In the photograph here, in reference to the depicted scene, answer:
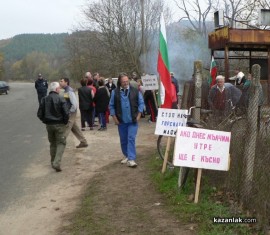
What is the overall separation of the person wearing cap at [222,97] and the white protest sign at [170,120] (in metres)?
0.60

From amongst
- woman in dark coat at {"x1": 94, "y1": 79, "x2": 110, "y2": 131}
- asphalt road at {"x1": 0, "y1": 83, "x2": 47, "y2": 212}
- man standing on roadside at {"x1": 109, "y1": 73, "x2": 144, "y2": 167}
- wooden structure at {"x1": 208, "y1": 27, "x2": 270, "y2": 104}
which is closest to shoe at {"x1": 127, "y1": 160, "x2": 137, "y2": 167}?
man standing on roadside at {"x1": 109, "y1": 73, "x2": 144, "y2": 167}

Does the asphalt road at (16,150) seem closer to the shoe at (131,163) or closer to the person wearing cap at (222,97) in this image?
the shoe at (131,163)

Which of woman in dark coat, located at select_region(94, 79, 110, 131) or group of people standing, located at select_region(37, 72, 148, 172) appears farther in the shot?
woman in dark coat, located at select_region(94, 79, 110, 131)

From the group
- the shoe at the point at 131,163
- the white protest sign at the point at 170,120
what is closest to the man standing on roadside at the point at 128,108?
the shoe at the point at 131,163

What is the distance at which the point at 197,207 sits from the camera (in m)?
4.96

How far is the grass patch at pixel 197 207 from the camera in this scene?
14.2 feet

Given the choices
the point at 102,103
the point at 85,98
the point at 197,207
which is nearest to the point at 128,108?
the point at 197,207

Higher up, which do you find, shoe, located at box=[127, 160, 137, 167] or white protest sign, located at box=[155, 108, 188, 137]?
white protest sign, located at box=[155, 108, 188, 137]

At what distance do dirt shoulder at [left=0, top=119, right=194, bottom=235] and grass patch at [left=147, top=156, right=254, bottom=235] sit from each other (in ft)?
0.47

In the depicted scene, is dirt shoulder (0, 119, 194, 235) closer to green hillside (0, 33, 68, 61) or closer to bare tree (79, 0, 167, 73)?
bare tree (79, 0, 167, 73)

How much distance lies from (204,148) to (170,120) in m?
1.76

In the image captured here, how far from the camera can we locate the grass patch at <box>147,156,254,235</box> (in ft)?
14.2

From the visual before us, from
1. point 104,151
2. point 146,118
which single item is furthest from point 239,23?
point 104,151

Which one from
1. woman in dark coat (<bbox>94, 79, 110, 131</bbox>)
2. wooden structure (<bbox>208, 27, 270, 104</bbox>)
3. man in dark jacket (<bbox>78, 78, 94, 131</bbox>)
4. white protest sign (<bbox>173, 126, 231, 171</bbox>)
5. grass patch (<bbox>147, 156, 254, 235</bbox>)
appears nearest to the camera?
grass patch (<bbox>147, 156, 254, 235</bbox>)
